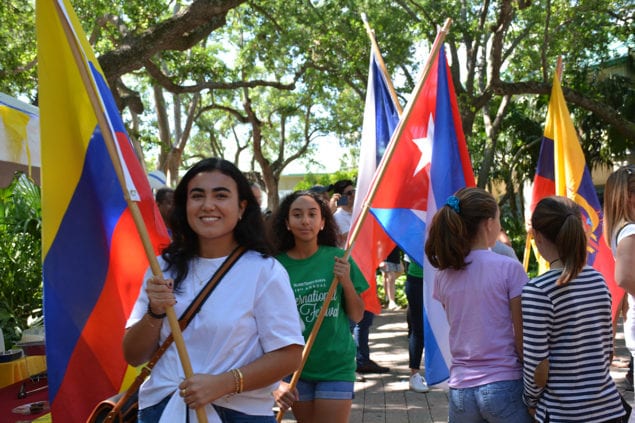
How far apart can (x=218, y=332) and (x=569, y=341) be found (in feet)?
4.68

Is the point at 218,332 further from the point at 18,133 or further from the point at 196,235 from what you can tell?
the point at 18,133

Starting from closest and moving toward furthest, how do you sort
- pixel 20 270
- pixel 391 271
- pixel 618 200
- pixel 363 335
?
1. pixel 618 200
2. pixel 20 270
3. pixel 363 335
4. pixel 391 271

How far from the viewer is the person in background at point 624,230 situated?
3160mm

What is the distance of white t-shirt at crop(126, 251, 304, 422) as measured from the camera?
88.7 inches

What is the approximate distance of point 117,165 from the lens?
8.52 ft

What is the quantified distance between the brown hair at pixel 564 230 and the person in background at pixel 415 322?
11.5 feet

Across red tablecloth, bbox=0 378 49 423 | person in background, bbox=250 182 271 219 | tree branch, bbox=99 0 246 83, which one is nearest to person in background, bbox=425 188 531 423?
person in background, bbox=250 182 271 219

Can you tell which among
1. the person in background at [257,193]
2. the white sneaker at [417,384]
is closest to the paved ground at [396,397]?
the white sneaker at [417,384]

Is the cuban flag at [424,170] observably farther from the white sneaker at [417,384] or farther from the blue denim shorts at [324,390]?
the white sneaker at [417,384]

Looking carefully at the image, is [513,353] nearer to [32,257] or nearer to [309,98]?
[32,257]

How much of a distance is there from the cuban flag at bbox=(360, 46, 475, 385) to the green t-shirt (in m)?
0.71

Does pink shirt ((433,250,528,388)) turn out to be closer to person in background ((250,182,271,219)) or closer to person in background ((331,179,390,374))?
person in background ((250,182,271,219))

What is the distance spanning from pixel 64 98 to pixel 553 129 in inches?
189

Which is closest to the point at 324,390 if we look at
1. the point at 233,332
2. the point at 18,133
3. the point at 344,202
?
the point at 233,332
